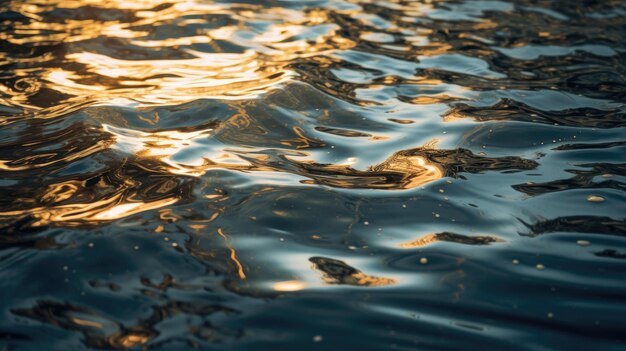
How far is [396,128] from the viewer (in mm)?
3291

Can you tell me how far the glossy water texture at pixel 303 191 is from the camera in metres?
1.91

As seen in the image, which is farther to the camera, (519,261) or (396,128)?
(396,128)

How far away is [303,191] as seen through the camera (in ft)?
8.45

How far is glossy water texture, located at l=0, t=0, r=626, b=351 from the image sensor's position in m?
1.91

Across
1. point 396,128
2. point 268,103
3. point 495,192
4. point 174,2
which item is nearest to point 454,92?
point 396,128

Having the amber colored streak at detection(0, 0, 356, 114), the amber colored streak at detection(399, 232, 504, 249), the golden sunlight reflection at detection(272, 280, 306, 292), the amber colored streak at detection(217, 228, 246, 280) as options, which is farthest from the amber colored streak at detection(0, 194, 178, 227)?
the amber colored streak at detection(0, 0, 356, 114)

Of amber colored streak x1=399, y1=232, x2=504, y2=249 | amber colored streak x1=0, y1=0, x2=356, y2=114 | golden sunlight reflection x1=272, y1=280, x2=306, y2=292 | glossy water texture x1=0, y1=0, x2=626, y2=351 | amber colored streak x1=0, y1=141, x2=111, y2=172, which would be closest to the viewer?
glossy water texture x1=0, y1=0, x2=626, y2=351

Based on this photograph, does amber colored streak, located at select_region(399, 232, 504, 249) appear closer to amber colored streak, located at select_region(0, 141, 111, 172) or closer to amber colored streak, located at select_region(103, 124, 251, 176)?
amber colored streak, located at select_region(103, 124, 251, 176)

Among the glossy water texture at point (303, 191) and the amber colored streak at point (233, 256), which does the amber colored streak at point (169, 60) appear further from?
the amber colored streak at point (233, 256)

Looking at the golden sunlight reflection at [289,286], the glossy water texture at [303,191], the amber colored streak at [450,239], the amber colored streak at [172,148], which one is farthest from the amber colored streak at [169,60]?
the golden sunlight reflection at [289,286]

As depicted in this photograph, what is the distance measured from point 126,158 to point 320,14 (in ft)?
8.85

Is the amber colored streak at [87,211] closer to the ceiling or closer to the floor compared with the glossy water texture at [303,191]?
closer to the ceiling

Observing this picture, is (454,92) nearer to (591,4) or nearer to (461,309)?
(461,309)

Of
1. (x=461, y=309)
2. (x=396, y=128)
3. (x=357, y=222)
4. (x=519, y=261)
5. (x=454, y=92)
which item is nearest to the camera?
(x=461, y=309)
